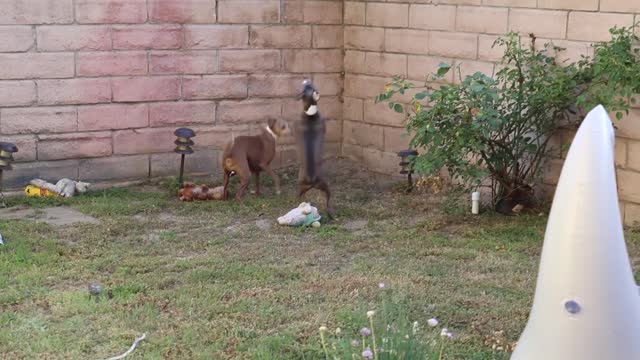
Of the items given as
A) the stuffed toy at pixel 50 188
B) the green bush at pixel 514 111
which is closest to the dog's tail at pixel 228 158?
the stuffed toy at pixel 50 188

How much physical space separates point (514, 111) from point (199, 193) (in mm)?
2468

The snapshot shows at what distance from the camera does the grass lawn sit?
4.35 m

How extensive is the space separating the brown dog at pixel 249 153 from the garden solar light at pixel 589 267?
15.0 ft

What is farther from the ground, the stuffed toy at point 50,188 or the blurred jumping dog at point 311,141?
the blurred jumping dog at point 311,141

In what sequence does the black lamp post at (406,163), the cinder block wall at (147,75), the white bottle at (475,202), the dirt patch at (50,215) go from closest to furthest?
the dirt patch at (50,215)
the white bottle at (475,202)
the cinder block wall at (147,75)
the black lamp post at (406,163)

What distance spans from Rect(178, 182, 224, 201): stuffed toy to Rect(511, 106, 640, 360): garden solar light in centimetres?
479

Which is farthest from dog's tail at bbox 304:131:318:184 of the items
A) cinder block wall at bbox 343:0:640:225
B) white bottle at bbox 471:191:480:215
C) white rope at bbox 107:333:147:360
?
white rope at bbox 107:333:147:360

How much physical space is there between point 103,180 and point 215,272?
295 cm

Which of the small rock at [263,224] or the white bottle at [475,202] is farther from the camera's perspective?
the white bottle at [475,202]

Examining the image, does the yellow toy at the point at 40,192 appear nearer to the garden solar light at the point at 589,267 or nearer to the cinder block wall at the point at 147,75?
the cinder block wall at the point at 147,75

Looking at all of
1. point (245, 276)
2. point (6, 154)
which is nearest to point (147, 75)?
point (6, 154)

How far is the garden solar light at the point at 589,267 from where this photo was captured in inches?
111

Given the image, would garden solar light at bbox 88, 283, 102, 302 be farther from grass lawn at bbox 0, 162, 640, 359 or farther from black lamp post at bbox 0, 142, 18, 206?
black lamp post at bbox 0, 142, 18, 206

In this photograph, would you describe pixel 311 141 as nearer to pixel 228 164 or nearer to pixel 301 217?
pixel 301 217
